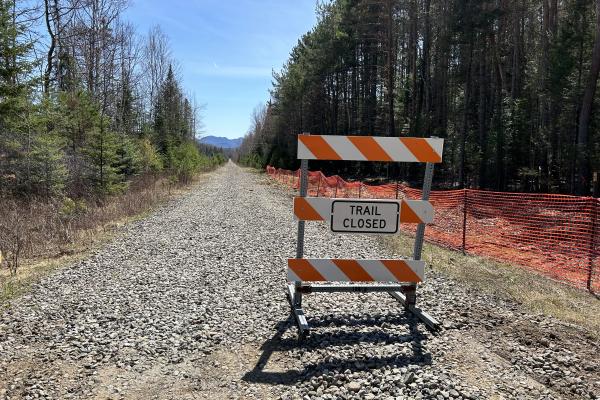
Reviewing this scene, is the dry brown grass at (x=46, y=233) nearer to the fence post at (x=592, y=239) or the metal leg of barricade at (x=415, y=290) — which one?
the metal leg of barricade at (x=415, y=290)

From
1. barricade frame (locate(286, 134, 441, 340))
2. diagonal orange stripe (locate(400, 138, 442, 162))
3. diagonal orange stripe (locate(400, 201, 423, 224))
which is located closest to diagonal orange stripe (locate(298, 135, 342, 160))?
barricade frame (locate(286, 134, 441, 340))

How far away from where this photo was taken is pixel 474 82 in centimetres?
3450

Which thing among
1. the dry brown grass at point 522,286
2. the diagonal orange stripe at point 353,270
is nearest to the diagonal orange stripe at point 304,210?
the diagonal orange stripe at point 353,270

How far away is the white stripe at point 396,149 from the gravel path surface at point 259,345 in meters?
1.88

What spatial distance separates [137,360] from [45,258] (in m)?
5.56

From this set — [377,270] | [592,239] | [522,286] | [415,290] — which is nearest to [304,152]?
[377,270]

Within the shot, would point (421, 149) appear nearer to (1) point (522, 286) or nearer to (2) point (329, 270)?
(2) point (329, 270)

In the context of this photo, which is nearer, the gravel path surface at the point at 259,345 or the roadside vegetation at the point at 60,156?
the gravel path surface at the point at 259,345

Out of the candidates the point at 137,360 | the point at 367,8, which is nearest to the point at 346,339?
the point at 137,360

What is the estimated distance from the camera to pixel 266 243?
10195mm

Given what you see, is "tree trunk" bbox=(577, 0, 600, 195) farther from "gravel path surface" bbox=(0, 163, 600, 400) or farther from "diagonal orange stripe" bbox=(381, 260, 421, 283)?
"diagonal orange stripe" bbox=(381, 260, 421, 283)

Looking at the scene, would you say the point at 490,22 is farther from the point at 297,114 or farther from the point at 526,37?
the point at 297,114

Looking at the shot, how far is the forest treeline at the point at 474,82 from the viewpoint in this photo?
25906 millimetres

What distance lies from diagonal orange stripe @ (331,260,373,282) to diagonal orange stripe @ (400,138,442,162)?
53.8 inches
